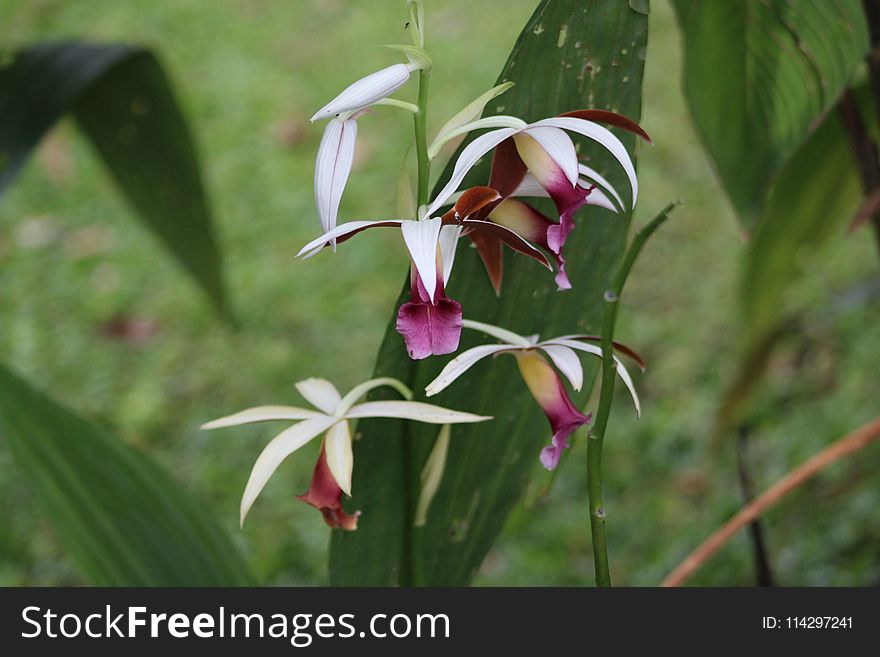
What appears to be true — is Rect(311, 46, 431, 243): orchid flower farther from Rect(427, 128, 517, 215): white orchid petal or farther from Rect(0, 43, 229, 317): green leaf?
Rect(0, 43, 229, 317): green leaf

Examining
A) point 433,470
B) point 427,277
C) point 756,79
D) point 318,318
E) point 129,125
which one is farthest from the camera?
point 318,318

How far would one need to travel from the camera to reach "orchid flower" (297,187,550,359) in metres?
0.29

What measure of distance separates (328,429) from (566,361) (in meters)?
0.10

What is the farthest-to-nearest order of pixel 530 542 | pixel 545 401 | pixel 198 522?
pixel 530 542, pixel 198 522, pixel 545 401

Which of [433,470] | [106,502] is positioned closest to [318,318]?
[106,502]

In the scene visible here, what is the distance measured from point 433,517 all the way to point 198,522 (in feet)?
0.59

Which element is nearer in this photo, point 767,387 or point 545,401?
point 545,401

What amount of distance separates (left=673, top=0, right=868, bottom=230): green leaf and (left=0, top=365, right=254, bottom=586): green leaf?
389 mm

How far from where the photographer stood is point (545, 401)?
36 cm

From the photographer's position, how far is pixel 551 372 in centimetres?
36

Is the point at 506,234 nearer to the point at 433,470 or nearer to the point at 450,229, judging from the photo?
the point at 450,229

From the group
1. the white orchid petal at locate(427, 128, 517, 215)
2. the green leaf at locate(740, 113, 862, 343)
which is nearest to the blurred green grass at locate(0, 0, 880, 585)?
the green leaf at locate(740, 113, 862, 343)

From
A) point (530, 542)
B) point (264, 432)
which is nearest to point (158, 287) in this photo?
point (264, 432)
